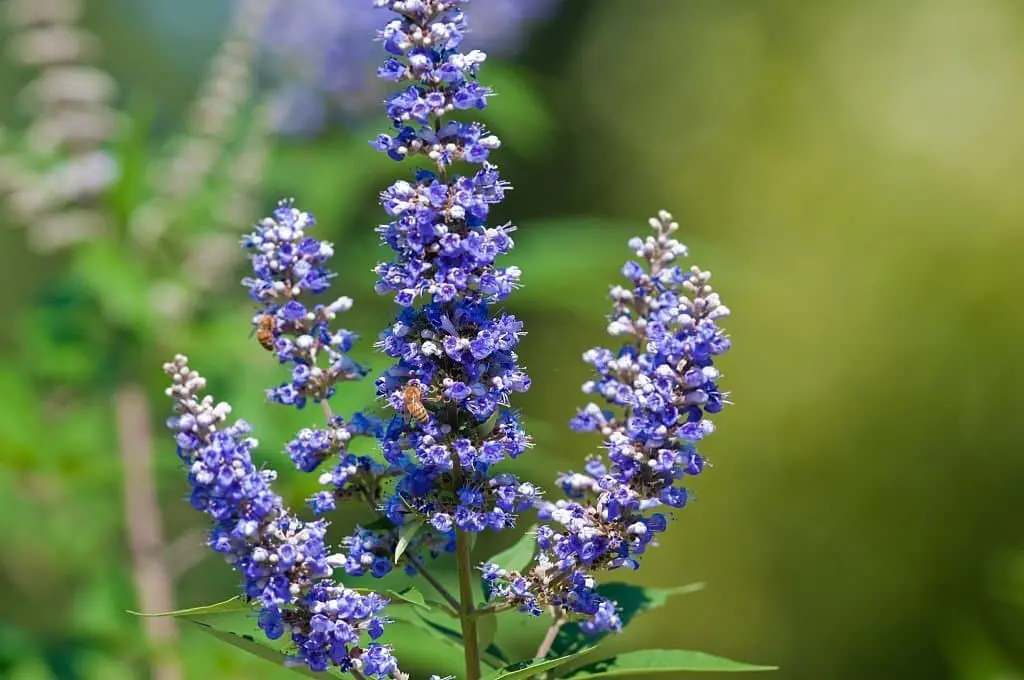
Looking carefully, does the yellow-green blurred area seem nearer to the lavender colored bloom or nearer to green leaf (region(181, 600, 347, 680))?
the lavender colored bloom

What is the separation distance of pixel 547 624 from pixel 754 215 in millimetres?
8756

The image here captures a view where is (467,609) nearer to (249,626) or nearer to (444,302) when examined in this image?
(249,626)

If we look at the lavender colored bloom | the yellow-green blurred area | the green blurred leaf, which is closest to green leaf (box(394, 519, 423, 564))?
the green blurred leaf

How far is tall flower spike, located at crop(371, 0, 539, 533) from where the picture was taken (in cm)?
167

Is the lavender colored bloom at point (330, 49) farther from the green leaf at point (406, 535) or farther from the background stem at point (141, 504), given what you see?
the green leaf at point (406, 535)

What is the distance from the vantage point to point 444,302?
1683 mm

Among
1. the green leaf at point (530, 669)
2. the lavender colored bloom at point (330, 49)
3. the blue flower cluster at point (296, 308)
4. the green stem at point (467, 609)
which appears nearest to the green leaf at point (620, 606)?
the green stem at point (467, 609)

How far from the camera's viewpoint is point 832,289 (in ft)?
36.0

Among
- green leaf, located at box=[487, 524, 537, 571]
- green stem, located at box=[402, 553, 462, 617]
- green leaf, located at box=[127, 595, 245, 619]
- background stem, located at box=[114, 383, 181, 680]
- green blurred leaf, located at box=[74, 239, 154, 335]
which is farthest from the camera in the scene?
background stem, located at box=[114, 383, 181, 680]

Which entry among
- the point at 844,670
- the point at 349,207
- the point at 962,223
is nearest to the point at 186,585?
the point at 349,207

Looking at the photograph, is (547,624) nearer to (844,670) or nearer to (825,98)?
(844,670)

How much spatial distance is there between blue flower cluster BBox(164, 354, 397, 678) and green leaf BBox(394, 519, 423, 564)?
0.31 feet

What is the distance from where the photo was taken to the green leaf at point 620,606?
214 centimetres

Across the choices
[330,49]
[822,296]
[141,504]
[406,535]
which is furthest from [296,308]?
[822,296]
